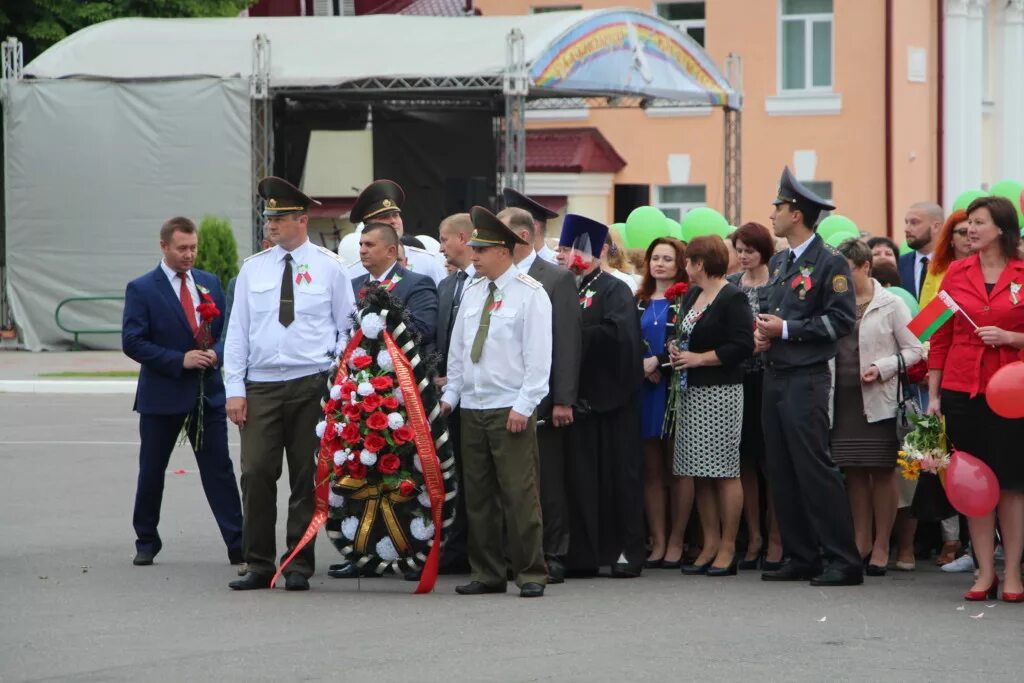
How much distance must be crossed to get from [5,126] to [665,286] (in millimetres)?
18863

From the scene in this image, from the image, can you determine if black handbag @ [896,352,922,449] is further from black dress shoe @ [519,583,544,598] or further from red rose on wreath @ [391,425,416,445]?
red rose on wreath @ [391,425,416,445]

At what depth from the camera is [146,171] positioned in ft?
90.1

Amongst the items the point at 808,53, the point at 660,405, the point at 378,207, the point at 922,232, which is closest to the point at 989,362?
the point at 660,405

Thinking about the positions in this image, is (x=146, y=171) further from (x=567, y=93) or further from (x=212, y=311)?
(x=212, y=311)

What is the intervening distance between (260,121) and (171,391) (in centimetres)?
1652

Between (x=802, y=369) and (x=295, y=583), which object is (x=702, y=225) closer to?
(x=802, y=369)

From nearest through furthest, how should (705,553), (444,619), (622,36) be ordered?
1. (444,619)
2. (705,553)
3. (622,36)

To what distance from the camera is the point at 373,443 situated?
9781 mm

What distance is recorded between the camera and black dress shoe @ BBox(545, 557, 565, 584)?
10180 millimetres

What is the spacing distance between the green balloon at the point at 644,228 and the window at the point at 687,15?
23.7m

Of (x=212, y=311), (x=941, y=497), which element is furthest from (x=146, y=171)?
(x=941, y=497)

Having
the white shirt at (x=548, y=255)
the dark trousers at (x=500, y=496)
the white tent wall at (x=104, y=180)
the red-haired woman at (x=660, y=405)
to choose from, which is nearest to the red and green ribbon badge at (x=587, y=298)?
the white shirt at (x=548, y=255)

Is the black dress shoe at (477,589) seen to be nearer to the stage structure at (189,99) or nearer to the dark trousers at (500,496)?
the dark trousers at (500,496)

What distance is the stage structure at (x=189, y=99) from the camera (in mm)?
25375
